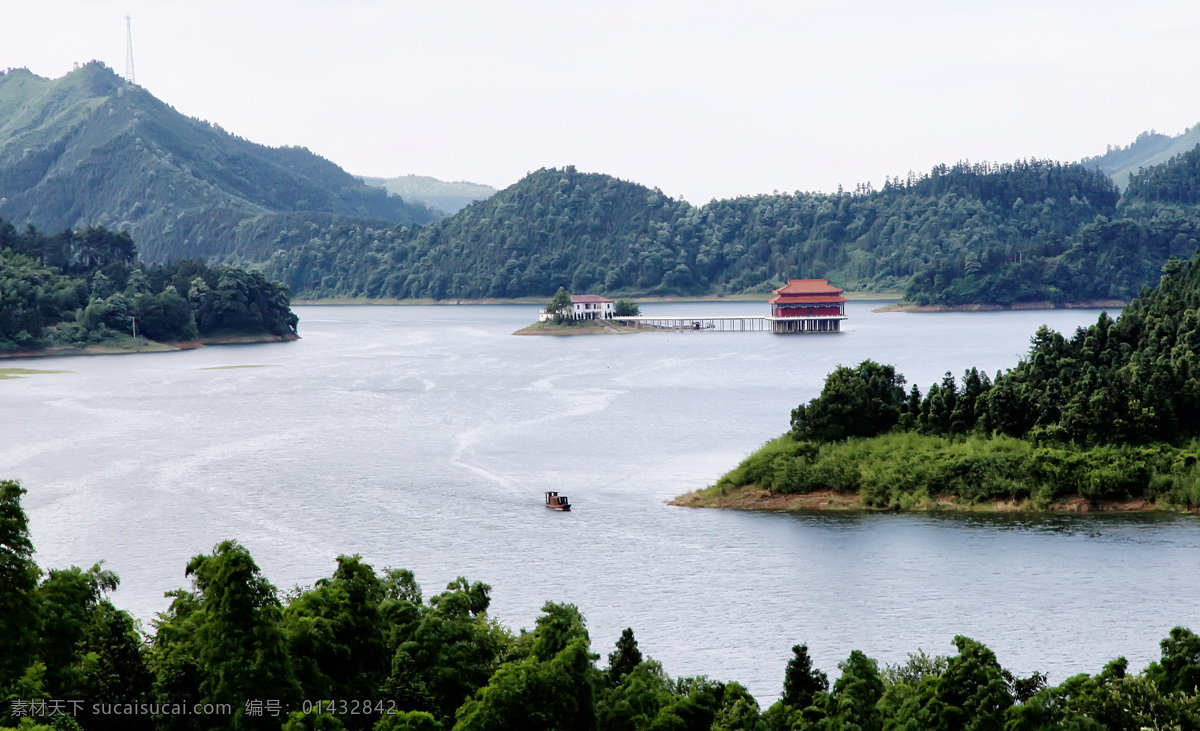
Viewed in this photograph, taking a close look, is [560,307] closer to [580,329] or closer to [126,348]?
[580,329]

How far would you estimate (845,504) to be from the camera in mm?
44750

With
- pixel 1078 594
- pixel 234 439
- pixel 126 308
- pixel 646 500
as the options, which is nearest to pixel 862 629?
pixel 1078 594

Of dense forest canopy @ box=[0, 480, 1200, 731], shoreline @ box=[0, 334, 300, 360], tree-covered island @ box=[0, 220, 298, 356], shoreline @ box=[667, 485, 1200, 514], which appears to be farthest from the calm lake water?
tree-covered island @ box=[0, 220, 298, 356]

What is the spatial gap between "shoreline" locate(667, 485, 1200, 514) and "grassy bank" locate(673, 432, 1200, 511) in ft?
0.13

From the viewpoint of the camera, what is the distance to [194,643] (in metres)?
19.0

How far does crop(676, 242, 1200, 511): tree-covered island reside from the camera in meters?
42.6

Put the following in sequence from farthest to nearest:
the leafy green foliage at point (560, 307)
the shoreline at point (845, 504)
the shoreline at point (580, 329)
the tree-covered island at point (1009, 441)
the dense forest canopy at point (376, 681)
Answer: the leafy green foliage at point (560, 307) < the shoreline at point (580, 329) < the tree-covered island at point (1009, 441) < the shoreline at point (845, 504) < the dense forest canopy at point (376, 681)

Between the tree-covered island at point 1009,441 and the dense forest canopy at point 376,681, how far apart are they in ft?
A: 74.1

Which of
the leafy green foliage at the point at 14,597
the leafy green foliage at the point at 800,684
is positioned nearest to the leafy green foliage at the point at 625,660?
the leafy green foliage at the point at 800,684

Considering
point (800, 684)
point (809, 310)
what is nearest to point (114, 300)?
point (809, 310)

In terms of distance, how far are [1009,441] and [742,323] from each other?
119564 millimetres

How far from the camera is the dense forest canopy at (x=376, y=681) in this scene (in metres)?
17.8

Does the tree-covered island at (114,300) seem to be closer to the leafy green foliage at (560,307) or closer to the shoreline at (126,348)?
the shoreline at (126,348)

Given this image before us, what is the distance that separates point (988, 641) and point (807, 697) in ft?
36.7
